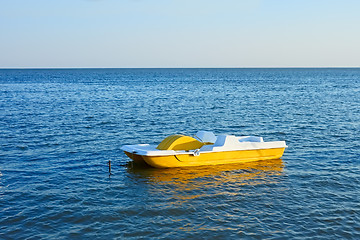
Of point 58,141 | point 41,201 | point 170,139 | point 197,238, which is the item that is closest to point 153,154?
point 170,139

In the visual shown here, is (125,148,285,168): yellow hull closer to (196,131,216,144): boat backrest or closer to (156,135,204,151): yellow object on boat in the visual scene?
(156,135,204,151): yellow object on boat

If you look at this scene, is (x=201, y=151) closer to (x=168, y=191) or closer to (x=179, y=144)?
(x=179, y=144)

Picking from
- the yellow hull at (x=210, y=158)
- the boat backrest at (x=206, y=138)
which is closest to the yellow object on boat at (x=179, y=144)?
the yellow hull at (x=210, y=158)

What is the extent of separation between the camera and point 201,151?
1902 centimetres

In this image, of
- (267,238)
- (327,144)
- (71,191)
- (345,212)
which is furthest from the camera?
(327,144)

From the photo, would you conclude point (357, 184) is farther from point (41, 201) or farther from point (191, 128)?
point (191, 128)

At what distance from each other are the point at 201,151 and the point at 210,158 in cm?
65

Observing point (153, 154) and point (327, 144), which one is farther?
point (327, 144)

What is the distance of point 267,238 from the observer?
11.8 m

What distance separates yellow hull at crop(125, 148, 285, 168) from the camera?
1850 centimetres

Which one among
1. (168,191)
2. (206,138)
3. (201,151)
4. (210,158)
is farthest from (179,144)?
(168,191)

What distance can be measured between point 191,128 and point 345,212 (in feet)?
61.3

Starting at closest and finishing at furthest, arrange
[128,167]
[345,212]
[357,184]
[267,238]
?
1. [267,238]
2. [345,212]
3. [357,184]
4. [128,167]

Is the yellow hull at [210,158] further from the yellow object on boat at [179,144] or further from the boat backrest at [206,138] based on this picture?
the boat backrest at [206,138]
